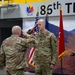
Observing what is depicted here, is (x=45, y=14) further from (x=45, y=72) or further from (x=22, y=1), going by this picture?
(x=45, y=72)

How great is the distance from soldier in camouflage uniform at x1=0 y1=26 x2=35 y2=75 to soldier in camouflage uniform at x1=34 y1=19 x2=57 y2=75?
72 centimetres

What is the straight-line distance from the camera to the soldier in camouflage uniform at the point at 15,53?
605 centimetres

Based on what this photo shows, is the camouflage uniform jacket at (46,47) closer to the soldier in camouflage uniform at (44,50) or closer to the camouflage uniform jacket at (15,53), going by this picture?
the soldier in camouflage uniform at (44,50)

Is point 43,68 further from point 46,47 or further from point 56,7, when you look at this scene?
point 56,7

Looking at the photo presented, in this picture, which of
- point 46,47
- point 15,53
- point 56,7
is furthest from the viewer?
point 56,7

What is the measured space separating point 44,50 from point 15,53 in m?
0.95

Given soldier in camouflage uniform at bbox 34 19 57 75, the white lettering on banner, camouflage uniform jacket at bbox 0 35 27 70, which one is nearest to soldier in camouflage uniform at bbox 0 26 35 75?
camouflage uniform jacket at bbox 0 35 27 70

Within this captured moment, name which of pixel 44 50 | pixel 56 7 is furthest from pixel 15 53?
pixel 56 7

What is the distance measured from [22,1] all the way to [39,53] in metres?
5.07

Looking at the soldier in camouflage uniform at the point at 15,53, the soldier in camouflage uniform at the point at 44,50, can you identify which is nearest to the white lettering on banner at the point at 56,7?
the soldier in camouflage uniform at the point at 44,50

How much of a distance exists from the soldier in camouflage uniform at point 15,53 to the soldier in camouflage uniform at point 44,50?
0.72m

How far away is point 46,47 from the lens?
671cm

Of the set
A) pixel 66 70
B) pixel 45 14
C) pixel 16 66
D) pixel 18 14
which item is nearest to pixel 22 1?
pixel 18 14

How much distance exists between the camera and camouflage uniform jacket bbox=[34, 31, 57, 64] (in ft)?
21.7
